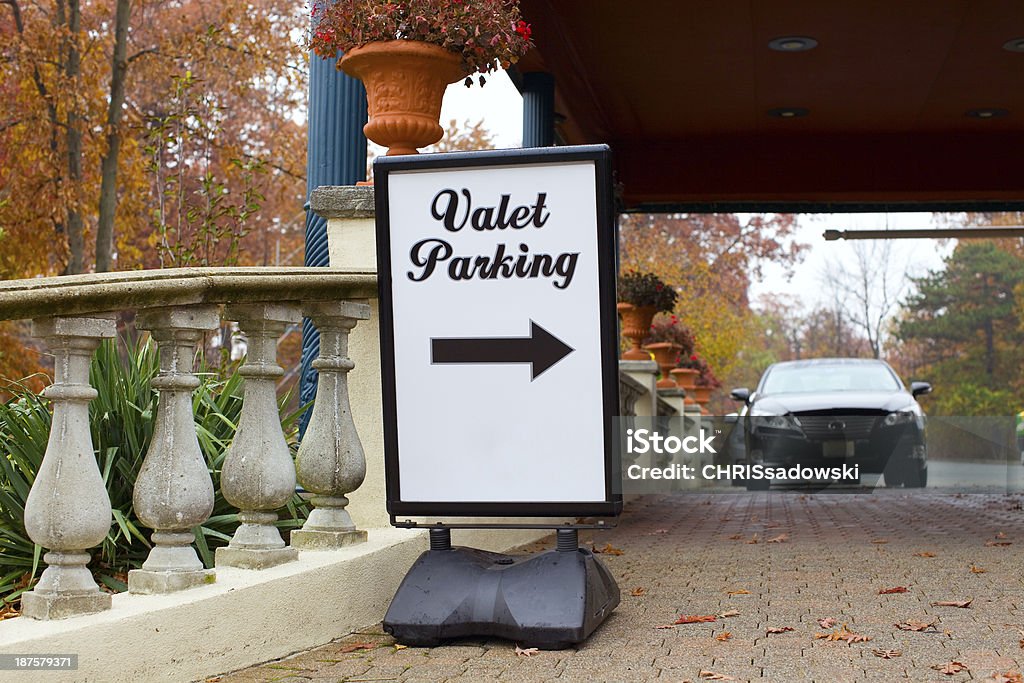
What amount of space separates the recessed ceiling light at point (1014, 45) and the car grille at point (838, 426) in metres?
3.40

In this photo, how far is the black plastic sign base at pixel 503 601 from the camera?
3.41 metres

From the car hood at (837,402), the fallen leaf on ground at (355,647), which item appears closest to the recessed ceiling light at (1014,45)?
the car hood at (837,402)

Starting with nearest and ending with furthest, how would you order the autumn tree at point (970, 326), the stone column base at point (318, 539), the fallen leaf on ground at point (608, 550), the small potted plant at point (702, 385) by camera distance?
1. the stone column base at point (318, 539)
2. the fallen leaf on ground at point (608, 550)
3. the small potted plant at point (702, 385)
4. the autumn tree at point (970, 326)

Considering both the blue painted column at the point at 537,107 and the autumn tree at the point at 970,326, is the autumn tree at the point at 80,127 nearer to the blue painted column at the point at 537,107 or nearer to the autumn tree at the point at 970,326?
the blue painted column at the point at 537,107

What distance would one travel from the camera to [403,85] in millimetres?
4789

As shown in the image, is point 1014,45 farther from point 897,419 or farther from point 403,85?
point 403,85

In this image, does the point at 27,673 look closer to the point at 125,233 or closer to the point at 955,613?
the point at 955,613

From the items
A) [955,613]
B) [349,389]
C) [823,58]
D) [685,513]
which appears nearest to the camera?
[955,613]

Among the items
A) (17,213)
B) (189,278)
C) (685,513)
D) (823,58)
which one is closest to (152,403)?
(189,278)

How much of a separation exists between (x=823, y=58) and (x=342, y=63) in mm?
6265

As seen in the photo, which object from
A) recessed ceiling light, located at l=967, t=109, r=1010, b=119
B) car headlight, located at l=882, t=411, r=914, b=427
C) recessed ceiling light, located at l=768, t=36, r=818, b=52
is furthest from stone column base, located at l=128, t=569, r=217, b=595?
recessed ceiling light, located at l=967, t=109, r=1010, b=119

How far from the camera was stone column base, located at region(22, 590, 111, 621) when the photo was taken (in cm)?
284

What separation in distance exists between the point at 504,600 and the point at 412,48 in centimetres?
237

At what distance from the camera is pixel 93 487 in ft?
9.66
